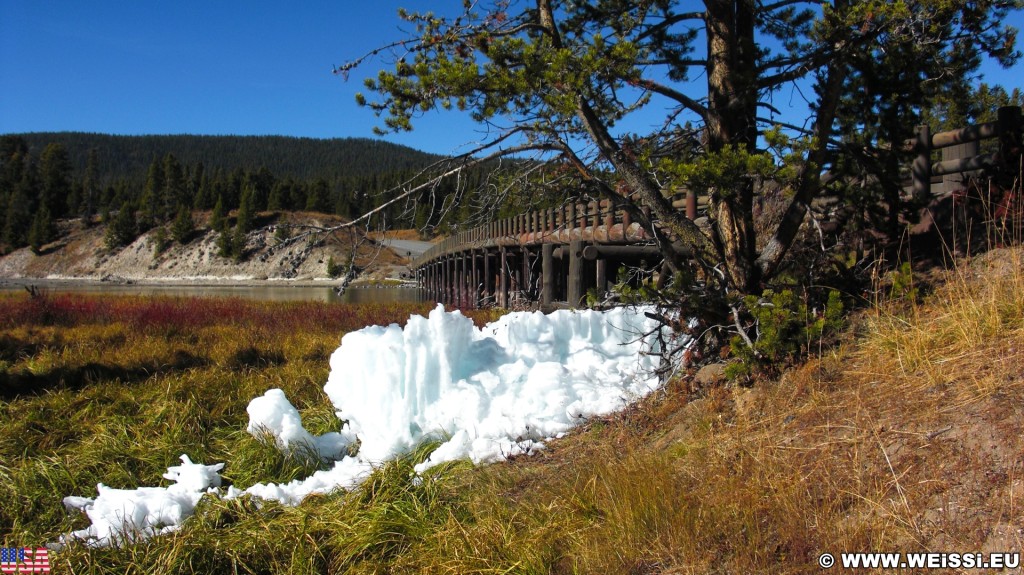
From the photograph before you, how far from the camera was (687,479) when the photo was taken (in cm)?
371

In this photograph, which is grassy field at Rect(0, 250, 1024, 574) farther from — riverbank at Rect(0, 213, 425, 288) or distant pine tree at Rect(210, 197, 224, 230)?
distant pine tree at Rect(210, 197, 224, 230)

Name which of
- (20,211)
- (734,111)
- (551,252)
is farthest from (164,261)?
(734,111)

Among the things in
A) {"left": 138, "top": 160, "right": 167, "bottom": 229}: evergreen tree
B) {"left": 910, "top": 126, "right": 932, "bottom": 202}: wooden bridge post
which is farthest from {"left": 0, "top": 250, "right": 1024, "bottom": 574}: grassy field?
{"left": 138, "top": 160, "right": 167, "bottom": 229}: evergreen tree

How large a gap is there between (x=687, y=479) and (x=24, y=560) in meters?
3.81

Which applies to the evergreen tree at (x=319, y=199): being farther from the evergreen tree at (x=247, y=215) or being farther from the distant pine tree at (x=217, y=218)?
the distant pine tree at (x=217, y=218)

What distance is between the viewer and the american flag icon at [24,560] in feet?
12.6

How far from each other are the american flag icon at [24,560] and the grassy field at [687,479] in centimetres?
9

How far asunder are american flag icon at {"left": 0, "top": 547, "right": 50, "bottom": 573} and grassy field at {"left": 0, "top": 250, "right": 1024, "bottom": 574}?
90mm

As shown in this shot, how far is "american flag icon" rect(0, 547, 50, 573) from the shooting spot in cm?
385

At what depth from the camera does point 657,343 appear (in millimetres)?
6430

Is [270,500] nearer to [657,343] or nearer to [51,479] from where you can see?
[51,479]

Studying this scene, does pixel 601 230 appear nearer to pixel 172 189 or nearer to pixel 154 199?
pixel 154 199

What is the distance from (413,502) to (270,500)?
1.11 m

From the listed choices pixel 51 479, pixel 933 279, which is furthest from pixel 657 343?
pixel 51 479
